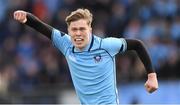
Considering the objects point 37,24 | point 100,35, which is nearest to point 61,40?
point 37,24

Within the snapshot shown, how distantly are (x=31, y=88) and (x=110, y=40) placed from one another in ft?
25.9

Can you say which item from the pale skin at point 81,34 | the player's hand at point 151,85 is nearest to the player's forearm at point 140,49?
the player's hand at point 151,85

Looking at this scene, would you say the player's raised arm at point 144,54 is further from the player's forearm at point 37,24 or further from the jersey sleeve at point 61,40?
the player's forearm at point 37,24

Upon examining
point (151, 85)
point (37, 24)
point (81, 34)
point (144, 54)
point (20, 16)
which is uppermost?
point (20, 16)

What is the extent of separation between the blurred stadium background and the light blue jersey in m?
5.63

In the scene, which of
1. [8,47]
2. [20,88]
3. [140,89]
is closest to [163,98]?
[140,89]

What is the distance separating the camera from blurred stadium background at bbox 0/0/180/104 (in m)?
14.5

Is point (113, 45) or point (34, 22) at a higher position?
point (34, 22)

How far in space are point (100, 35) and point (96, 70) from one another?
788 cm

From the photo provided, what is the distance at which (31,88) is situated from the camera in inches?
617

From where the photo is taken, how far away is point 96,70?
25.9ft

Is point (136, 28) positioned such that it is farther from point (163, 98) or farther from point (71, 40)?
point (71, 40)

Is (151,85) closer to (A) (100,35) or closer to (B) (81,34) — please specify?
(B) (81,34)

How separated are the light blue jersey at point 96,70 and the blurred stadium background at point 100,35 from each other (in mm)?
5635
